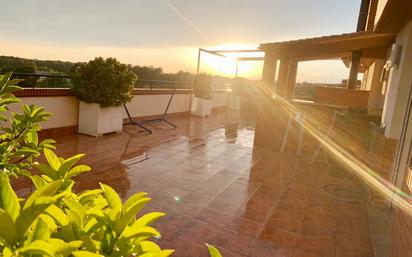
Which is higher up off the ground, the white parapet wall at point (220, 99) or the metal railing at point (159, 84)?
the metal railing at point (159, 84)

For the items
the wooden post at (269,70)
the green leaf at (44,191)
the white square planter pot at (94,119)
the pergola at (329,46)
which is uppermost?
the pergola at (329,46)

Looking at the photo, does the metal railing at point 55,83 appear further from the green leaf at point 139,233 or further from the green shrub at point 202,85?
the green leaf at point 139,233

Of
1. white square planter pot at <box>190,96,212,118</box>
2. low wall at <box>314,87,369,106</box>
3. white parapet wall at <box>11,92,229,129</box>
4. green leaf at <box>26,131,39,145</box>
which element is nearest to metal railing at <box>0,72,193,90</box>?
white parapet wall at <box>11,92,229,129</box>

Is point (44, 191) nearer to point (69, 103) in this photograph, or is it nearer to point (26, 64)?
point (69, 103)

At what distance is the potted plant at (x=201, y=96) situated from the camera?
12.5 m

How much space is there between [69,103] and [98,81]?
3.00ft

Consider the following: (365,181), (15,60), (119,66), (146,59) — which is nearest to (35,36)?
(15,60)

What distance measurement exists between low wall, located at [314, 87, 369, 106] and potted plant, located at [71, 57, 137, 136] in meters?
6.42

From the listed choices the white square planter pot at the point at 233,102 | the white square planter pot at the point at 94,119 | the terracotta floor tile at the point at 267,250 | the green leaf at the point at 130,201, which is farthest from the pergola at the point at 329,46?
the green leaf at the point at 130,201

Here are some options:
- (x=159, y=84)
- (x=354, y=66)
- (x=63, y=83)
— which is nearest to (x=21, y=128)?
(x=63, y=83)

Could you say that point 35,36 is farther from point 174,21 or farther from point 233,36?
point 233,36

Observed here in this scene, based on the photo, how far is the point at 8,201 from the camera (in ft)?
2.07

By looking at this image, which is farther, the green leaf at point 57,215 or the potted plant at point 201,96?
the potted plant at point 201,96

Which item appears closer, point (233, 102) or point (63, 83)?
point (63, 83)
